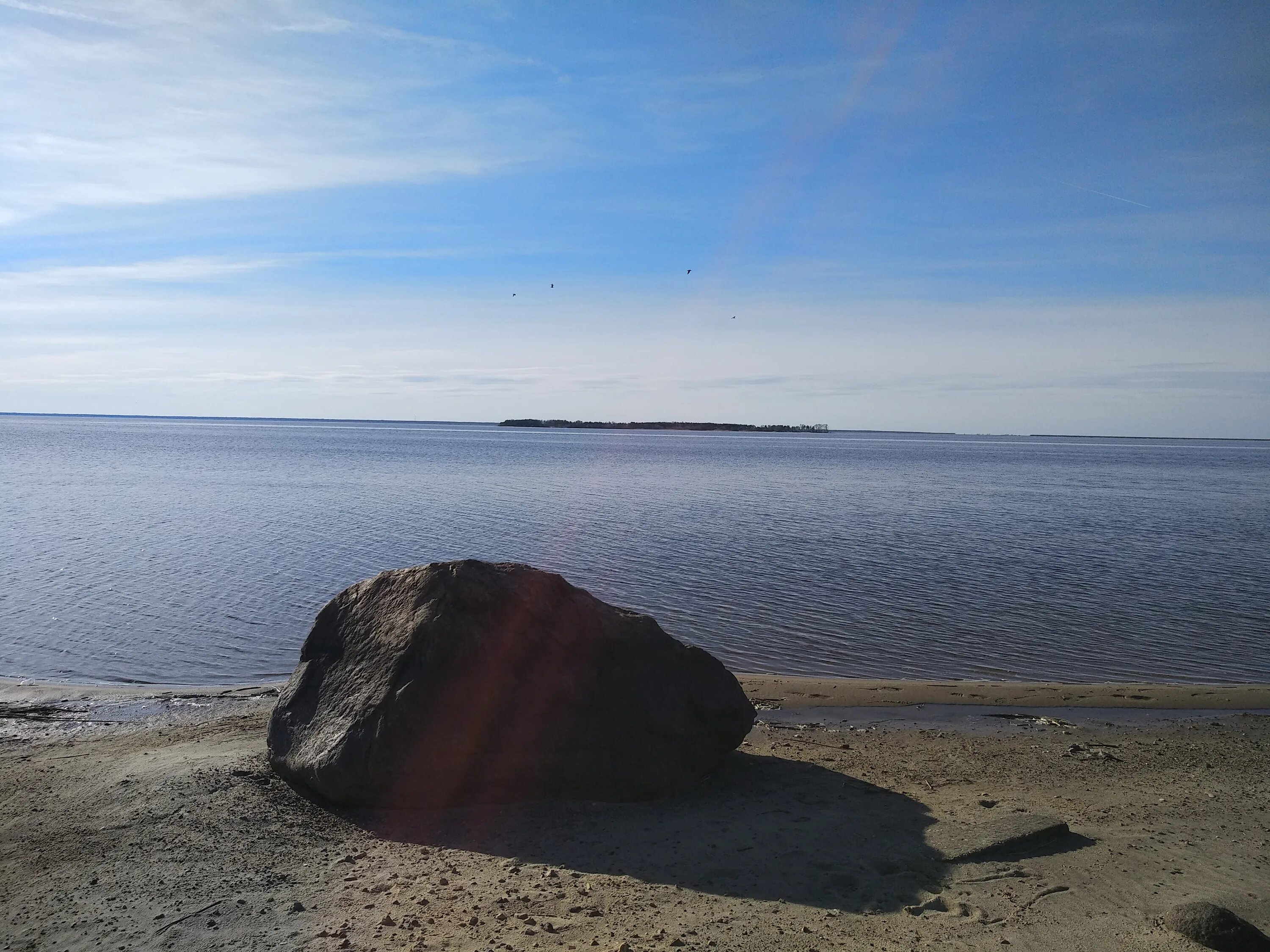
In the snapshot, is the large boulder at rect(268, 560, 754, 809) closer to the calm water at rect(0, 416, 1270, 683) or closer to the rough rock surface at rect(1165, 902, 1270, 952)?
the rough rock surface at rect(1165, 902, 1270, 952)

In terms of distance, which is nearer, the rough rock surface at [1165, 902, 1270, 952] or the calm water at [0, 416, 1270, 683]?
the rough rock surface at [1165, 902, 1270, 952]

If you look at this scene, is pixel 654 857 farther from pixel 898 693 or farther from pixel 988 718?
pixel 898 693

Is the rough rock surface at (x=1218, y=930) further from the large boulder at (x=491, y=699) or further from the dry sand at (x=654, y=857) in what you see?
the large boulder at (x=491, y=699)

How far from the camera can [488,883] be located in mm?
6570

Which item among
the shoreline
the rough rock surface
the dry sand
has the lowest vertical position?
the shoreline

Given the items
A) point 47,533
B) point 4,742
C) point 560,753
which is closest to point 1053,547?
point 560,753

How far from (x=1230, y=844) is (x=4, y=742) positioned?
39.9 ft

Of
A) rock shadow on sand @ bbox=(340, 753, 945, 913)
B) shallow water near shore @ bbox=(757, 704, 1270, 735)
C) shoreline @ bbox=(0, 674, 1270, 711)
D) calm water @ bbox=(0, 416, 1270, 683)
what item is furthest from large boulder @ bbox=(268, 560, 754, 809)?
calm water @ bbox=(0, 416, 1270, 683)

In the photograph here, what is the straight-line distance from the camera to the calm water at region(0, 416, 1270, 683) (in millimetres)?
15656

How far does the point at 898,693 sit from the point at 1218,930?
763 centimetres

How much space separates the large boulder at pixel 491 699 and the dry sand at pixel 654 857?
0.90 feet

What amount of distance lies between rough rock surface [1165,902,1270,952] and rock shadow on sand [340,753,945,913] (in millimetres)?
1554

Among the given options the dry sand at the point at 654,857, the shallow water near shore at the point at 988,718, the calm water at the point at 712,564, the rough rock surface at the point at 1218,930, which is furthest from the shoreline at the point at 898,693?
the rough rock surface at the point at 1218,930

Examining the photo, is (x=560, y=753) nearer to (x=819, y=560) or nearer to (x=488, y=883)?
(x=488, y=883)
